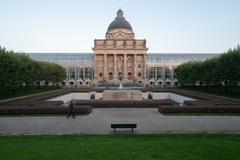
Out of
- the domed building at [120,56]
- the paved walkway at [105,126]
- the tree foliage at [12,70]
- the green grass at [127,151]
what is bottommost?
the paved walkway at [105,126]

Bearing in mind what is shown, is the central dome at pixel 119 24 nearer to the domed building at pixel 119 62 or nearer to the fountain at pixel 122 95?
the domed building at pixel 119 62

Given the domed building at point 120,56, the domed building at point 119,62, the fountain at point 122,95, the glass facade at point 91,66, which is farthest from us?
the glass facade at point 91,66

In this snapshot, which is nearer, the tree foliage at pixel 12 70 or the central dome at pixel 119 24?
the tree foliage at pixel 12 70

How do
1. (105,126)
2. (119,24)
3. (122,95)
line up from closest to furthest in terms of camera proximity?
(105,126) < (122,95) < (119,24)

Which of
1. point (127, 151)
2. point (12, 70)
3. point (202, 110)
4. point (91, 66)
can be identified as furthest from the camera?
point (91, 66)

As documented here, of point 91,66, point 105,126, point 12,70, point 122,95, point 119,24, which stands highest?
point 119,24

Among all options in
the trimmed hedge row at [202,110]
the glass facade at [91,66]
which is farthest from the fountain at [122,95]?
the glass facade at [91,66]

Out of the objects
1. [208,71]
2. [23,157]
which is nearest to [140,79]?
[208,71]

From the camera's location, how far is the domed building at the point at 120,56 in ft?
346

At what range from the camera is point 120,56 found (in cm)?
10931

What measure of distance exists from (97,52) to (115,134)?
3600 inches

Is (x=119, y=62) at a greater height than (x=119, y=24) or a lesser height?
lesser

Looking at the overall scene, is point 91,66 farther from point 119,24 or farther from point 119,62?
point 119,24

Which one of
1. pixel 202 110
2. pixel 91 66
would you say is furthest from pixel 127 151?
pixel 91 66
